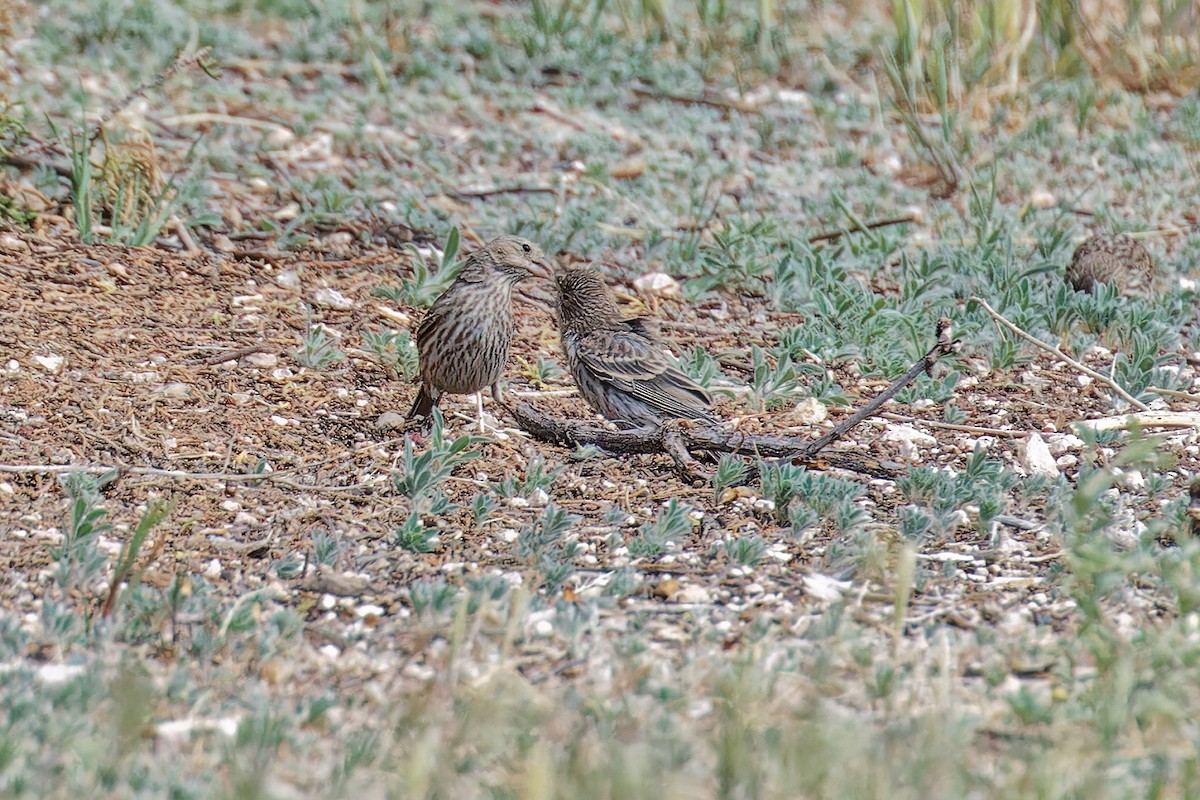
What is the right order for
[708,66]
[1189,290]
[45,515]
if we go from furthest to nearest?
[708,66] < [1189,290] < [45,515]

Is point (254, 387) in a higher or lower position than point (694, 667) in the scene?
lower

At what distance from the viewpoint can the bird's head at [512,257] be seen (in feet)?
20.2

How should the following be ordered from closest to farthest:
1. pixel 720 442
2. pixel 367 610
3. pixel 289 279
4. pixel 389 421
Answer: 1. pixel 367 610
2. pixel 720 442
3. pixel 389 421
4. pixel 289 279

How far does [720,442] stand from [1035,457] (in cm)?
111

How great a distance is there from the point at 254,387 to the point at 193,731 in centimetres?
266

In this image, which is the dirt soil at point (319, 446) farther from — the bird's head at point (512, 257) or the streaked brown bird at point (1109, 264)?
the streaked brown bird at point (1109, 264)

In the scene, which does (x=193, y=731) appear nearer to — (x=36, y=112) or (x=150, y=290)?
(x=150, y=290)

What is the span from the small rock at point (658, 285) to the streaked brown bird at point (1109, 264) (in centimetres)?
189

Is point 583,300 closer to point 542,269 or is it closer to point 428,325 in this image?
point 542,269

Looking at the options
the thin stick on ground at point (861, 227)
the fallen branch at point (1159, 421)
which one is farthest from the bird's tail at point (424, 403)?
the thin stick on ground at point (861, 227)

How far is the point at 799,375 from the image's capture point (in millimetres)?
6027

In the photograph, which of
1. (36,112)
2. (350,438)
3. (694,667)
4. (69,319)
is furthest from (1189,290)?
(36,112)

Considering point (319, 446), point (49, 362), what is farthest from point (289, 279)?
point (319, 446)

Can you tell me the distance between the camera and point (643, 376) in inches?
225
